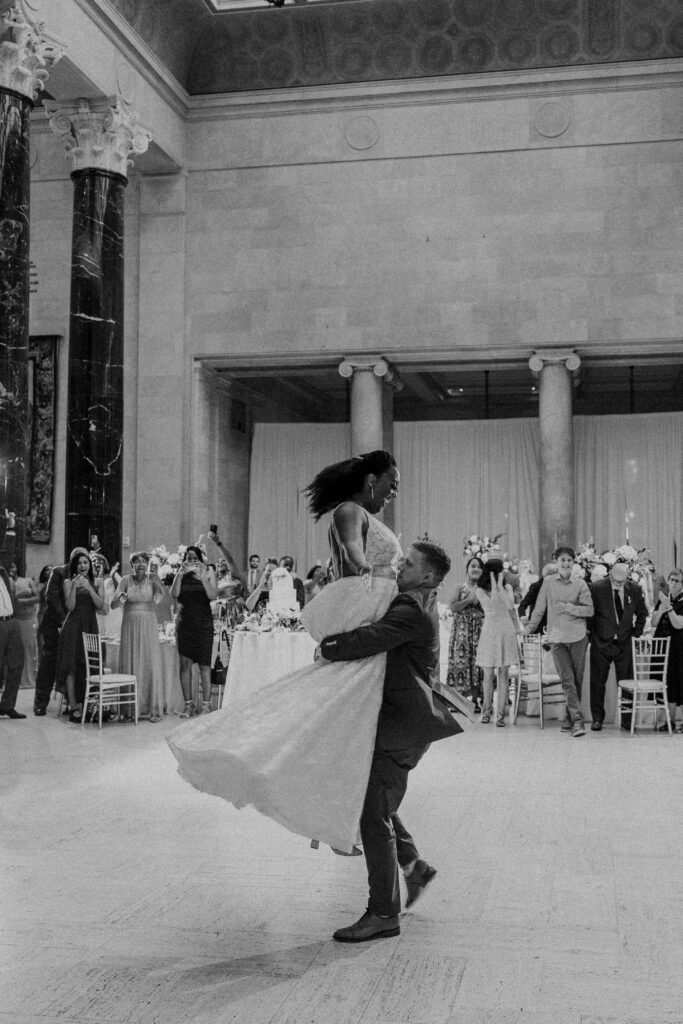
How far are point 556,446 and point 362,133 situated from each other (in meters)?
5.49

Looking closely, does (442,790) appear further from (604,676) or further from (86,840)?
(604,676)

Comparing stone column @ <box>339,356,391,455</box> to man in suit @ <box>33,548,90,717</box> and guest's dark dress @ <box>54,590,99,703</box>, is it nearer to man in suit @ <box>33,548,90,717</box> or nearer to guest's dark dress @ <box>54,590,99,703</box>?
man in suit @ <box>33,548,90,717</box>

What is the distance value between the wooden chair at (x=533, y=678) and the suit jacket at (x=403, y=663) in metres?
5.63

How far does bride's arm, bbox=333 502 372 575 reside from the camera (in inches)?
158

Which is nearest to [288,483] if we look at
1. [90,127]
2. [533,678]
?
[90,127]

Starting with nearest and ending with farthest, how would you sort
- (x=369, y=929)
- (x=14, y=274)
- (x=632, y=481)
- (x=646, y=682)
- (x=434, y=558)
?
1. (x=369, y=929)
2. (x=434, y=558)
3. (x=646, y=682)
4. (x=14, y=274)
5. (x=632, y=481)

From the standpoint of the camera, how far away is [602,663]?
372 inches

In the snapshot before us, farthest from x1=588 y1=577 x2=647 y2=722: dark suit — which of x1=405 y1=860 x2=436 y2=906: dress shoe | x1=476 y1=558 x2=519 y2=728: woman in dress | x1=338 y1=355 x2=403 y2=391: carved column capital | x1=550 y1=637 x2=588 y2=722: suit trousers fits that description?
x1=338 y1=355 x2=403 y2=391: carved column capital

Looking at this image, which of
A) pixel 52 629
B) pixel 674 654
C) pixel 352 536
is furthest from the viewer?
pixel 52 629

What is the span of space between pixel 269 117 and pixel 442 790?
42.5ft

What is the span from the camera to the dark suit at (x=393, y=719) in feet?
12.4

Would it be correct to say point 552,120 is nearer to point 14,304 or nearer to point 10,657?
point 14,304

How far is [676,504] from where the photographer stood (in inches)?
733

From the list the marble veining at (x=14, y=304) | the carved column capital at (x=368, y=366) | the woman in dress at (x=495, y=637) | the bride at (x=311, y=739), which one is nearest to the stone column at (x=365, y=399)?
the carved column capital at (x=368, y=366)
